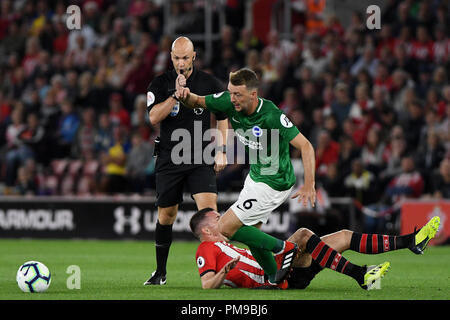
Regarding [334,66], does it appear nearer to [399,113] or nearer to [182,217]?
[399,113]

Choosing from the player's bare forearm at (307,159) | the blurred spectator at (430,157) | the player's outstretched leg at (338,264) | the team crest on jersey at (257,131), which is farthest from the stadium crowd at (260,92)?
the player's bare forearm at (307,159)

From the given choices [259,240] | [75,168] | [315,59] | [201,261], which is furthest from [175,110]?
[75,168]

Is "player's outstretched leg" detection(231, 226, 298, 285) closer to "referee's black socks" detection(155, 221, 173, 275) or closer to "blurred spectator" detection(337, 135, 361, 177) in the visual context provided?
"referee's black socks" detection(155, 221, 173, 275)

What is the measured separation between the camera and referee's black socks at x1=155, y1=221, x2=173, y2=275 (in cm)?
930

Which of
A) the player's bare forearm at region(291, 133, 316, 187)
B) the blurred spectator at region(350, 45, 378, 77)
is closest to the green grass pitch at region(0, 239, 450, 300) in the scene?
the player's bare forearm at region(291, 133, 316, 187)

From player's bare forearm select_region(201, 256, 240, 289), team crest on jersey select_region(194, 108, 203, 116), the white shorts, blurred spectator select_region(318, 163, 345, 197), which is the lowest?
blurred spectator select_region(318, 163, 345, 197)

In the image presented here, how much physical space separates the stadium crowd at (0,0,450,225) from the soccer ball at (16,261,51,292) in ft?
29.7

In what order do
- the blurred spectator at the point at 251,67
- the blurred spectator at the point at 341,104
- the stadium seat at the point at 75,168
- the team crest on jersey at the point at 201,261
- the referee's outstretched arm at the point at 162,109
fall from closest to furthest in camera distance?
the team crest on jersey at the point at 201,261, the referee's outstretched arm at the point at 162,109, the blurred spectator at the point at 251,67, the blurred spectator at the point at 341,104, the stadium seat at the point at 75,168

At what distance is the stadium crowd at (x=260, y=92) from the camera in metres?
16.9

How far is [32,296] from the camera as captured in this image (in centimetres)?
776

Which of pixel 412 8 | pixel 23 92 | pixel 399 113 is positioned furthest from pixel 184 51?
pixel 23 92

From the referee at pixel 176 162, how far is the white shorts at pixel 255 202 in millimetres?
1007

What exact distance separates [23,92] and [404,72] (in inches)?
361

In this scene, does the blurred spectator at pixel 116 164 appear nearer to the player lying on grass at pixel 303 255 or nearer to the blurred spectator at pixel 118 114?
the blurred spectator at pixel 118 114
